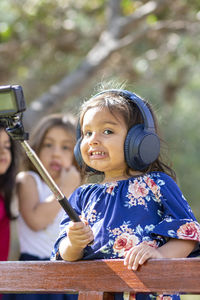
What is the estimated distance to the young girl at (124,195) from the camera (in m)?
2.30

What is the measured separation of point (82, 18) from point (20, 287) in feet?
21.8

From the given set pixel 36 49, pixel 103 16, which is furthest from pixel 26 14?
pixel 103 16

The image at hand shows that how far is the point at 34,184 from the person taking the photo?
14.5 ft

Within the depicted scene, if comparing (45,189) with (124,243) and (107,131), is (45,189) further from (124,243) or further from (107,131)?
(124,243)

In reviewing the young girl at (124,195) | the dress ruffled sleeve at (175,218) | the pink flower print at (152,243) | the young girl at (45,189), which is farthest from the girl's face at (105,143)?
the young girl at (45,189)

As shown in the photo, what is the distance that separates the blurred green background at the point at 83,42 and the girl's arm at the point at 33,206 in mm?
1896

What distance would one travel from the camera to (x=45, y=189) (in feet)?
14.8

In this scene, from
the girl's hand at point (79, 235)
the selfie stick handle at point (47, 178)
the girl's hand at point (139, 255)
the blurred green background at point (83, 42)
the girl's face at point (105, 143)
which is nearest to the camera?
the selfie stick handle at point (47, 178)

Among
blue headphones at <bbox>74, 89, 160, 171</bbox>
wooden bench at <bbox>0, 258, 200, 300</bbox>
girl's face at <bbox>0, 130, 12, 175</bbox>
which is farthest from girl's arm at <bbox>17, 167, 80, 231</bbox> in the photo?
wooden bench at <bbox>0, 258, 200, 300</bbox>

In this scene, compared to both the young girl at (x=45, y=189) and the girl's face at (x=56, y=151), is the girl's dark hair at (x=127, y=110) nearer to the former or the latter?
the young girl at (x=45, y=189)

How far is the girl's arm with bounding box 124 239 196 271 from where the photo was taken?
2057 mm

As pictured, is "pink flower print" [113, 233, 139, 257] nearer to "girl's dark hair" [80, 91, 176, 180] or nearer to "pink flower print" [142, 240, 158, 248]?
"pink flower print" [142, 240, 158, 248]

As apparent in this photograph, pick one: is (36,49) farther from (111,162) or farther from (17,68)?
(111,162)

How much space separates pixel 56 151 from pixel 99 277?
2620 mm
